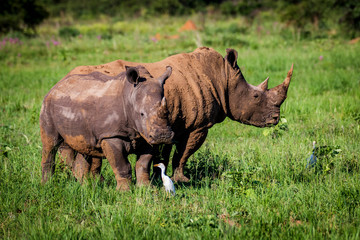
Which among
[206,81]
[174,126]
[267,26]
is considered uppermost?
[206,81]

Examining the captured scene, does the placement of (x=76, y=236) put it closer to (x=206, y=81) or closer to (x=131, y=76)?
(x=131, y=76)

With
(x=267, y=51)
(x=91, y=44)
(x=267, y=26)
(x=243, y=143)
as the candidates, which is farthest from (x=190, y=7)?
(x=243, y=143)

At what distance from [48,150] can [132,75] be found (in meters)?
1.47

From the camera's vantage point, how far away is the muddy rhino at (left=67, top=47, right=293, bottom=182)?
212 inches

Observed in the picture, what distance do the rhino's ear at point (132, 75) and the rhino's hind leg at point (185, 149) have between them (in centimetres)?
118

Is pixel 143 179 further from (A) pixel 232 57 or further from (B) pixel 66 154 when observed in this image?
(A) pixel 232 57

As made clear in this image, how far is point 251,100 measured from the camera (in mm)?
6273

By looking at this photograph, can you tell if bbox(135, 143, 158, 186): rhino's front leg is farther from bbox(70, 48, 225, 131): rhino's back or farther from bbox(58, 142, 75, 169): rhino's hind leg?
bbox(58, 142, 75, 169): rhino's hind leg

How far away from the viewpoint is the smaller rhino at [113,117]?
465 centimetres

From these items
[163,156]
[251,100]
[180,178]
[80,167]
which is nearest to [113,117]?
[80,167]

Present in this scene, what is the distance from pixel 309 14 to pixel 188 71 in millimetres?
17723

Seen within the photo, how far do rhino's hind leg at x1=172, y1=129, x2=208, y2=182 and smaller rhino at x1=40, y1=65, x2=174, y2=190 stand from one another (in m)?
0.67

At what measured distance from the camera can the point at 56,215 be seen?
15.3 feet

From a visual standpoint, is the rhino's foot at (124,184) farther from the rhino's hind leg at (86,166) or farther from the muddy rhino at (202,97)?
the muddy rhino at (202,97)
